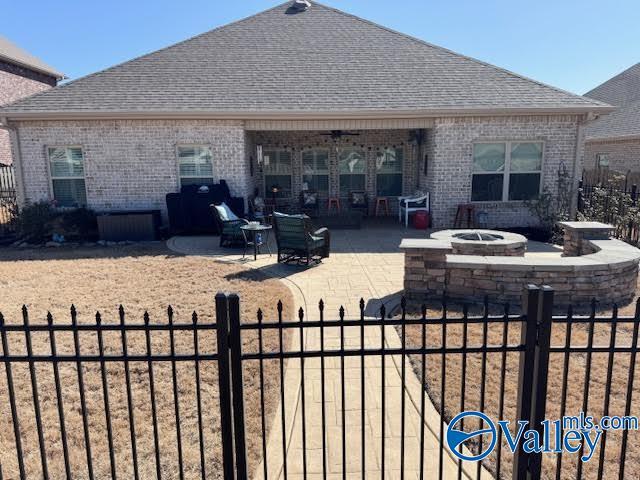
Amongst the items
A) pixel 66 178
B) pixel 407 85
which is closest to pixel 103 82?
pixel 66 178

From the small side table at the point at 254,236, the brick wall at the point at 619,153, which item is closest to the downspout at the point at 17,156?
the small side table at the point at 254,236

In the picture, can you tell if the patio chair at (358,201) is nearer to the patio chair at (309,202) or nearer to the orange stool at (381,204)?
the orange stool at (381,204)

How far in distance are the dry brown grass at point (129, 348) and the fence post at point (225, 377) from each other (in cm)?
42

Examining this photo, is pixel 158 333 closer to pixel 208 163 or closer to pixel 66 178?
pixel 208 163

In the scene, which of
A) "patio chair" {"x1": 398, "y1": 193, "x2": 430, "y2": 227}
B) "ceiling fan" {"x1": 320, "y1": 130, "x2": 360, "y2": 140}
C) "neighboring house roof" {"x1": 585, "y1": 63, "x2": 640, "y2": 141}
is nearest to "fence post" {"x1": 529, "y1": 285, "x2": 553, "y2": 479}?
"patio chair" {"x1": 398, "y1": 193, "x2": 430, "y2": 227}

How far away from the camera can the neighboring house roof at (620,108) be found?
53.5 ft

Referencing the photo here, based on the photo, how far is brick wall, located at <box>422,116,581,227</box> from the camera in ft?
37.5

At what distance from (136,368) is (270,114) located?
8038 mm

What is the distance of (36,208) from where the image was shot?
35.9ft

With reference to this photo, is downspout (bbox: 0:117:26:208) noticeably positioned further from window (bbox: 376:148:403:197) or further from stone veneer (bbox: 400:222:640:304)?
stone veneer (bbox: 400:222:640:304)

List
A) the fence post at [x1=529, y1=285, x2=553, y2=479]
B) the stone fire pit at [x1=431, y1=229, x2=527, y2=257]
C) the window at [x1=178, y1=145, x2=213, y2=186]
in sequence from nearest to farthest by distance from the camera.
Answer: the fence post at [x1=529, y1=285, x2=553, y2=479] < the stone fire pit at [x1=431, y1=229, x2=527, y2=257] < the window at [x1=178, y1=145, x2=213, y2=186]

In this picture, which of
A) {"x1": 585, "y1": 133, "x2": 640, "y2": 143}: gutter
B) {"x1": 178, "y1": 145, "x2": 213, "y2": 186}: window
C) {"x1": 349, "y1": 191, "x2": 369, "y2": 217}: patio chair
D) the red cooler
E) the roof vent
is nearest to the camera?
{"x1": 178, "y1": 145, "x2": 213, "y2": 186}: window

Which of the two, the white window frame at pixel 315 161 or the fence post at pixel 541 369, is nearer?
the fence post at pixel 541 369

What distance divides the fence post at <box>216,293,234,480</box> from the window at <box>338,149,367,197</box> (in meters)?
12.7
